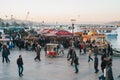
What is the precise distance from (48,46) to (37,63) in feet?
16.1

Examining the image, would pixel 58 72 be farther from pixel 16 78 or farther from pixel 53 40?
pixel 53 40

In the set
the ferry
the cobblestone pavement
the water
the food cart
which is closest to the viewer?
the cobblestone pavement

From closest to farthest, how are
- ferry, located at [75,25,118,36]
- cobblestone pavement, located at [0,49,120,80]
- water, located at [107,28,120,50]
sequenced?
cobblestone pavement, located at [0,49,120,80] < water, located at [107,28,120,50] < ferry, located at [75,25,118,36]

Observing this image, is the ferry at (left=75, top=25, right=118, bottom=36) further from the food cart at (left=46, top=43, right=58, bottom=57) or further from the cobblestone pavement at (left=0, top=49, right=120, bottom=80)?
the cobblestone pavement at (left=0, top=49, right=120, bottom=80)

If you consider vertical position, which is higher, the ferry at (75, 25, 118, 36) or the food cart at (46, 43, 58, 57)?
the food cart at (46, 43, 58, 57)

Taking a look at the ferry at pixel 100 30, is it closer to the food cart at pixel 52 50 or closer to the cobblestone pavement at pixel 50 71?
the food cart at pixel 52 50

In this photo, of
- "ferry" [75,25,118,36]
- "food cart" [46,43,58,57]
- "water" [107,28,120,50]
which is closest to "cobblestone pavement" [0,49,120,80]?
"food cart" [46,43,58,57]

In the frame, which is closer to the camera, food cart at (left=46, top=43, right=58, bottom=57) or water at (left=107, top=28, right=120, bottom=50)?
food cart at (left=46, top=43, right=58, bottom=57)

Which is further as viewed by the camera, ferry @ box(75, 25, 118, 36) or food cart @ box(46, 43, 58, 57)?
ferry @ box(75, 25, 118, 36)

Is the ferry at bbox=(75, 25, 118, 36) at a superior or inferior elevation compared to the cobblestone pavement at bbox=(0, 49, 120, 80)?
inferior

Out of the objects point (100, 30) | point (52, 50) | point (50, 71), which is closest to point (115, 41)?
point (100, 30)

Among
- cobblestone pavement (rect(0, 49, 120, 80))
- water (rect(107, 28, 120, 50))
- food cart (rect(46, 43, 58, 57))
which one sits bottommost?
water (rect(107, 28, 120, 50))

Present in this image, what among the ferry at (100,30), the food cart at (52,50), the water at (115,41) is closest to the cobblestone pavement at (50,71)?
the food cart at (52,50)

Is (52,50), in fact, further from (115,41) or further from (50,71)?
(115,41)
